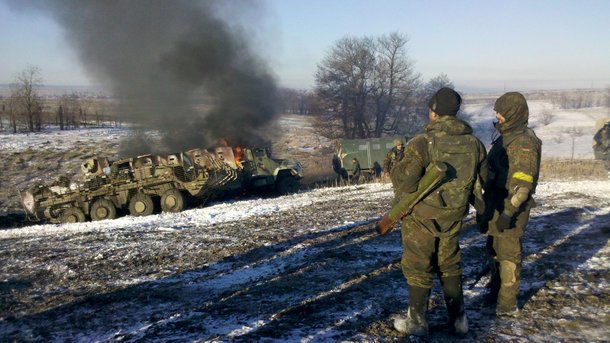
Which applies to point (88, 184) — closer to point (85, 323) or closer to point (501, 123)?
point (85, 323)

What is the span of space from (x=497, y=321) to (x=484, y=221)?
2.44 feet

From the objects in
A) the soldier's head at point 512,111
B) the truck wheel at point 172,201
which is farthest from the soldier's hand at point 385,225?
the truck wheel at point 172,201

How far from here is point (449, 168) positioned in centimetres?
333

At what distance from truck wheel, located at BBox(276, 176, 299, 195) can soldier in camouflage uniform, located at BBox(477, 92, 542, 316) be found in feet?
39.8

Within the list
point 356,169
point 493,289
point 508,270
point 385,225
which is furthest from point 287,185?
point 385,225

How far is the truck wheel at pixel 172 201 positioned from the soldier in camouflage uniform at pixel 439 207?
10247 millimetres

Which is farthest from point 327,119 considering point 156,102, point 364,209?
point 364,209

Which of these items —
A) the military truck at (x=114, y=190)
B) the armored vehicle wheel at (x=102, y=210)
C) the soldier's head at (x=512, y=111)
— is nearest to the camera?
the soldier's head at (x=512, y=111)

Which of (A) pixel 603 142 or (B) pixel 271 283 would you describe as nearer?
(B) pixel 271 283

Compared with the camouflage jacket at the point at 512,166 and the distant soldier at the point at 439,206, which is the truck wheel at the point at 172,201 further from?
the distant soldier at the point at 439,206

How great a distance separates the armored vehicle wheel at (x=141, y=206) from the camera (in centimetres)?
1297

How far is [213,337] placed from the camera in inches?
143

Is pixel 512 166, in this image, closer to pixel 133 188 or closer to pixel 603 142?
pixel 133 188

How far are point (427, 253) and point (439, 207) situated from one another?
1.04 ft
